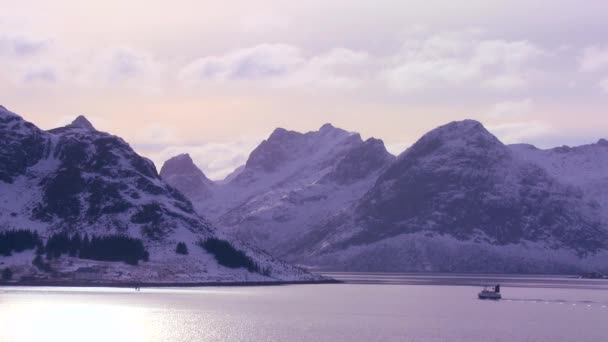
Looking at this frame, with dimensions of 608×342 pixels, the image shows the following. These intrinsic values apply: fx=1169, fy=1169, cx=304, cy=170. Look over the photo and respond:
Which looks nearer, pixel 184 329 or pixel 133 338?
pixel 133 338

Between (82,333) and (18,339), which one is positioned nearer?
(18,339)

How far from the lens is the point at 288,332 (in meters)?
194

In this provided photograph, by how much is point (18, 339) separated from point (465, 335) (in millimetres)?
72384

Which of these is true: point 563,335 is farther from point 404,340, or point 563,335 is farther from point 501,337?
point 404,340

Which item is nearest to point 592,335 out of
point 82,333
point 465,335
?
point 465,335

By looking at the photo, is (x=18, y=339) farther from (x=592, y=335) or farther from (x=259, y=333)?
(x=592, y=335)

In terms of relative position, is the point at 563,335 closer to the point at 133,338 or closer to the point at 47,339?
the point at 133,338

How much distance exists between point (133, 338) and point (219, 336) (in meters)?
13.7

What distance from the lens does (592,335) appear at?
7731 inches

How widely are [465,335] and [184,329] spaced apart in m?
47.4

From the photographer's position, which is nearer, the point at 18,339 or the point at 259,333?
the point at 18,339

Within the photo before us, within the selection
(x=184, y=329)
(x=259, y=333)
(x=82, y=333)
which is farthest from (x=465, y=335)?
(x=82, y=333)

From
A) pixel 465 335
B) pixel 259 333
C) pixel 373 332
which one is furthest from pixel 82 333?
pixel 465 335

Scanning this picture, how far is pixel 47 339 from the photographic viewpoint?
180 m
